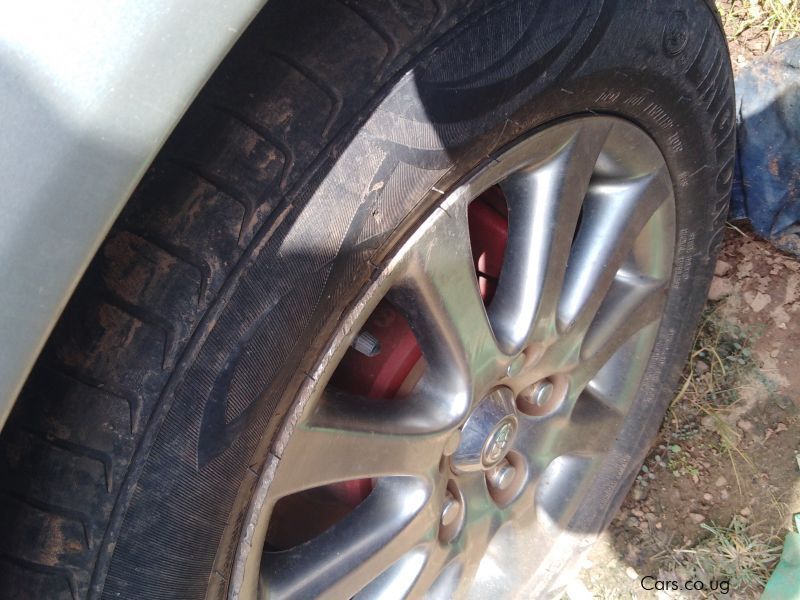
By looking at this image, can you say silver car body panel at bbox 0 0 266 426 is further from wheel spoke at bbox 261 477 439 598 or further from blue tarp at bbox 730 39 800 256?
blue tarp at bbox 730 39 800 256

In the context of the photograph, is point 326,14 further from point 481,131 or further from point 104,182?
point 104,182

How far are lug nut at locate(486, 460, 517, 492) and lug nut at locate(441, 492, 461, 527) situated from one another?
5.3 inches

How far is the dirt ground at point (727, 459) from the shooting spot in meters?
2.18

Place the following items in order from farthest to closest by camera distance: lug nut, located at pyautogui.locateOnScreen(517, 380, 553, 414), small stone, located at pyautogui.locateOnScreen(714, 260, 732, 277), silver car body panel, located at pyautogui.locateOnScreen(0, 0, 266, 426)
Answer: small stone, located at pyautogui.locateOnScreen(714, 260, 732, 277), lug nut, located at pyautogui.locateOnScreen(517, 380, 553, 414), silver car body panel, located at pyautogui.locateOnScreen(0, 0, 266, 426)

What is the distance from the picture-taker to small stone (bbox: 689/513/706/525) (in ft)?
7.34

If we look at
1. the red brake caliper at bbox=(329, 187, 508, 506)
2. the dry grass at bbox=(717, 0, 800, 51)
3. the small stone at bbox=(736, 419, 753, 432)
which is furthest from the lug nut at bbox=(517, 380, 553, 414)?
the dry grass at bbox=(717, 0, 800, 51)

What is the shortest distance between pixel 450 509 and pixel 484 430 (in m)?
0.17

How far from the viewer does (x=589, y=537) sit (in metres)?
2.00

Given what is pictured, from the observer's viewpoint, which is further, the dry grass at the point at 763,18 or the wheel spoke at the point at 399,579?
the dry grass at the point at 763,18

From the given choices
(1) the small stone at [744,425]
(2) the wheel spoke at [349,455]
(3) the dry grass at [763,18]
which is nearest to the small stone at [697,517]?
(1) the small stone at [744,425]

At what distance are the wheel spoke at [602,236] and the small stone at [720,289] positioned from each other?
3.38 feet

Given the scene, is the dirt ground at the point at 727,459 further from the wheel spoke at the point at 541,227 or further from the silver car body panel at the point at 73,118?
the silver car body panel at the point at 73,118

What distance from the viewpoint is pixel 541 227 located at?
126cm

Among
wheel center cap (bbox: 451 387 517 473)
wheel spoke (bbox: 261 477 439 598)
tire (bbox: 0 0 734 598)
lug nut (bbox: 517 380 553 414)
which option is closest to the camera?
tire (bbox: 0 0 734 598)
